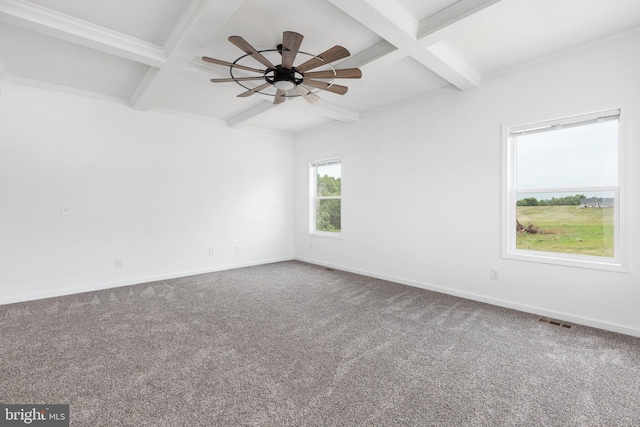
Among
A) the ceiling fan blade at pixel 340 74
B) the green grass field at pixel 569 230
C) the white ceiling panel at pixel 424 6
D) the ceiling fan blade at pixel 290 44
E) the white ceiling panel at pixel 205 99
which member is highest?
the white ceiling panel at pixel 205 99

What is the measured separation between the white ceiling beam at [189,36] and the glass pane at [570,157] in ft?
10.5

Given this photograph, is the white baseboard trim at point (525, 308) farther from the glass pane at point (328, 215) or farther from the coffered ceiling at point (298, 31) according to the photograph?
the coffered ceiling at point (298, 31)

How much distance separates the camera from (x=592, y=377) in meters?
2.00

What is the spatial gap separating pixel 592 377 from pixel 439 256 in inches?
78.6

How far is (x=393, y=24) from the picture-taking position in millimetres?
2289

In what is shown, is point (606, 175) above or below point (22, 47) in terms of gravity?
below

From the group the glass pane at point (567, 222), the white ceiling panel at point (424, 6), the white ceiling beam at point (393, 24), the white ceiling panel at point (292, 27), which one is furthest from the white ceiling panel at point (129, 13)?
the glass pane at point (567, 222)

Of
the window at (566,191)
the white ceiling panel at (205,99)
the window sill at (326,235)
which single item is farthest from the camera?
the window sill at (326,235)

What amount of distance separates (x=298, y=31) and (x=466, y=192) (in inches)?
102

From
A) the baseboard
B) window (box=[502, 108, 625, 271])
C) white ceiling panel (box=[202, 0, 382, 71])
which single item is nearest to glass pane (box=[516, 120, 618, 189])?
window (box=[502, 108, 625, 271])

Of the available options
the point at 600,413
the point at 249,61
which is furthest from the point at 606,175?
the point at 249,61

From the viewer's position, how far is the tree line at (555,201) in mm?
3010

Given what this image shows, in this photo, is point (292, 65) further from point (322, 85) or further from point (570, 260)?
point (570, 260)

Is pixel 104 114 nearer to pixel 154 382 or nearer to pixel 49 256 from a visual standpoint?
pixel 49 256
